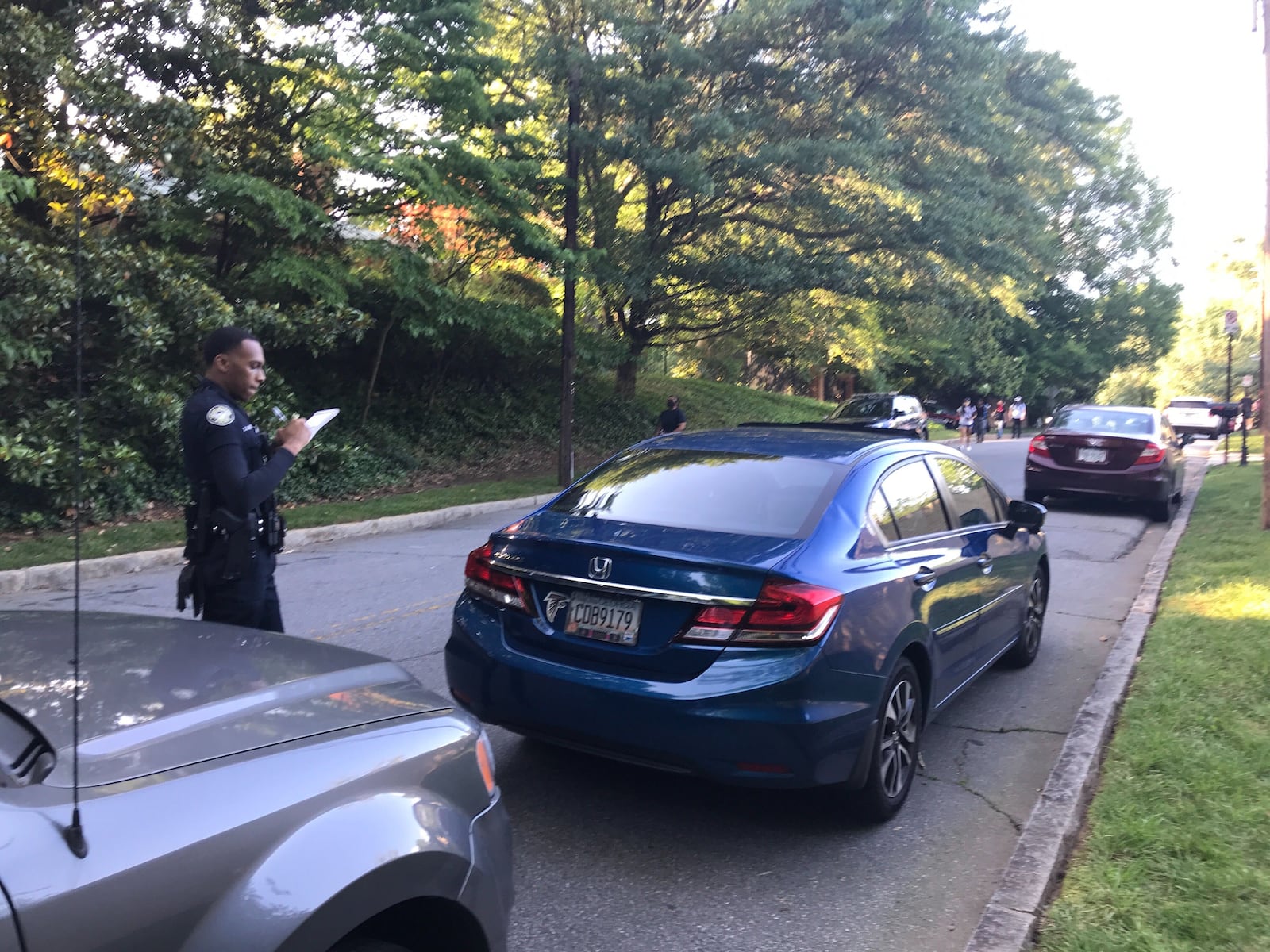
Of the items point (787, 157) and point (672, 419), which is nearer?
point (787, 157)

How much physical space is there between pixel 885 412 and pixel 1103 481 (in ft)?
27.7

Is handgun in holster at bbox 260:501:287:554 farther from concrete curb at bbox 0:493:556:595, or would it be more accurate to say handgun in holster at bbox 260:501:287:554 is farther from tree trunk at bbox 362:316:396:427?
tree trunk at bbox 362:316:396:427

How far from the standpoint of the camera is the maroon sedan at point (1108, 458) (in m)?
14.1

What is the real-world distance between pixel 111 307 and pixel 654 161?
29.8 ft

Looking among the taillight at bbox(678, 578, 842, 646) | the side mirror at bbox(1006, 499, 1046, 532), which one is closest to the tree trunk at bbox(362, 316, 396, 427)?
the side mirror at bbox(1006, 499, 1046, 532)

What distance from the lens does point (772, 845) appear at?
4.08 meters

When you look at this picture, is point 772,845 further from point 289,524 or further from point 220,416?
point 289,524

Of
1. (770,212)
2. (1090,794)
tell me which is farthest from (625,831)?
(770,212)

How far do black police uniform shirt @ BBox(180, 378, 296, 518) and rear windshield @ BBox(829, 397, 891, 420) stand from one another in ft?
63.9

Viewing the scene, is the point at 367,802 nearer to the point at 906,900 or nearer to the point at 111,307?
the point at 906,900

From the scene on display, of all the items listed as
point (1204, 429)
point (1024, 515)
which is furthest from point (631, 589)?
point (1204, 429)

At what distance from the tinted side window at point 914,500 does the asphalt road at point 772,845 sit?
118cm

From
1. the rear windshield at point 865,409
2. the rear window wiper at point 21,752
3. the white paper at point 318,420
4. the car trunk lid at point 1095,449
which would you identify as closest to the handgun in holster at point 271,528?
the white paper at point 318,420

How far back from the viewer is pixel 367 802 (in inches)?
80.4
